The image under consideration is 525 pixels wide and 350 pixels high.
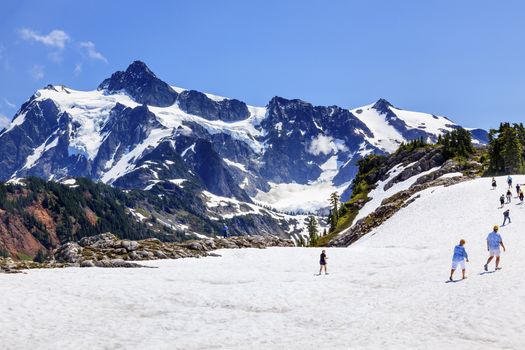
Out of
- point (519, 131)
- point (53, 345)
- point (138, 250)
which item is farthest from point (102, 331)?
point (519, 131)

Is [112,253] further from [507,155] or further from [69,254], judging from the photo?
[507,155]

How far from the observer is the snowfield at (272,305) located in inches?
904

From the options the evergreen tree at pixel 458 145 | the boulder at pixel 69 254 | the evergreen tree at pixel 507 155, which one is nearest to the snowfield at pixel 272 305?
the boulder at pixel 69 254

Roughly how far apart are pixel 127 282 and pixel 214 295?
6.89 meters

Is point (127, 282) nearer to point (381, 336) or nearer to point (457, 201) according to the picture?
point (381, 336)

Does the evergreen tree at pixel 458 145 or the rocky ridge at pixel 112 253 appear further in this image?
the evergreen tree at pixel 458 145

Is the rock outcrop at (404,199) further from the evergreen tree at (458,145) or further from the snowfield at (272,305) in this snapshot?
the snowfield at (272,305)

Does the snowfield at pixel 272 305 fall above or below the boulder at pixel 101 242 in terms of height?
below

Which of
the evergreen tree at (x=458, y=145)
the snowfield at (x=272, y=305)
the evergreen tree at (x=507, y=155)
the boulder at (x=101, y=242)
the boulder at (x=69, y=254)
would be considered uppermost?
the evergreen tree at (x=458, y=145)

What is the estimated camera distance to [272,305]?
31000mm

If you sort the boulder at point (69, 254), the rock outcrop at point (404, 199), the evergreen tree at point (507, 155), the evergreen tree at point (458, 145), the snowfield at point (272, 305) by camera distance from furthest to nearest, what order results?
the evergreen tree at point (458, 145), the evergreen tree at point (507, 155), the rock outcrop at point (404, 199), the boulder at point (69, 254), the snowfield at point (272, 305)

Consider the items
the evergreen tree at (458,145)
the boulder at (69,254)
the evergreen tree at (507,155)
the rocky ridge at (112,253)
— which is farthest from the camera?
the evergreen tree at (458,145)

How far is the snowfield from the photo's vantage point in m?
23.0

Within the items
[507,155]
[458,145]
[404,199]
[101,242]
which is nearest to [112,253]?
[101,242]
